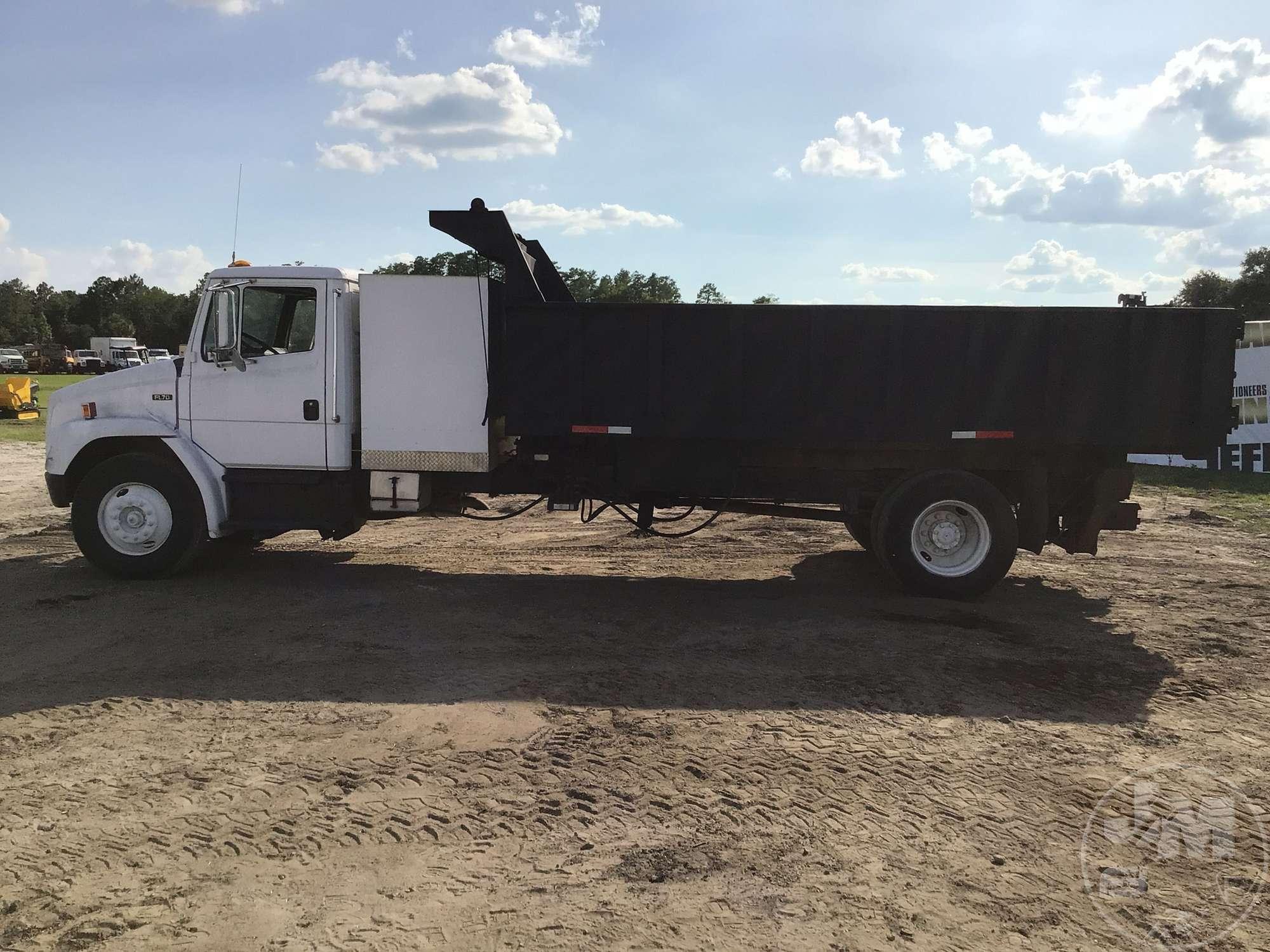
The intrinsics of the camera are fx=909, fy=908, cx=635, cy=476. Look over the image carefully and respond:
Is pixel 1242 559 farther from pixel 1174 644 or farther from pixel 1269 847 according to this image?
pixel 1269 847

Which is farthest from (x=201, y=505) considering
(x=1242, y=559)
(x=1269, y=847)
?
(x=1242, y=559)

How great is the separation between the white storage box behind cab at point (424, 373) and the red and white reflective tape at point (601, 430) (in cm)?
86

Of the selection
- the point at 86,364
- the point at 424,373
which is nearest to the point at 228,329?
the point at 424,373

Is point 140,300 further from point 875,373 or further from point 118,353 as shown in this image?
point 875,373

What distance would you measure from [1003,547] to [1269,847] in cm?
426

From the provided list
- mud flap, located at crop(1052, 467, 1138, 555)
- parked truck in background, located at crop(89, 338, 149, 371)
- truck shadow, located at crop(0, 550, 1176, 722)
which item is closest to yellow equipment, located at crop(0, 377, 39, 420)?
truck shadow, located at crop(0, 550, 1176, 722)

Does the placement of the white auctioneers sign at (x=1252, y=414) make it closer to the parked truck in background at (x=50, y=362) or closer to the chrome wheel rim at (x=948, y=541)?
the chrome wheel rim at (x=948, y=541)

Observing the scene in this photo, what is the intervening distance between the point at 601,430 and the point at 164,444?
13.5 feet

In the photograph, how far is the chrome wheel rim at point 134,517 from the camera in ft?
27.8

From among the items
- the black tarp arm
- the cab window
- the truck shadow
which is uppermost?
the black tarp arm

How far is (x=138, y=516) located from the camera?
335 inches
